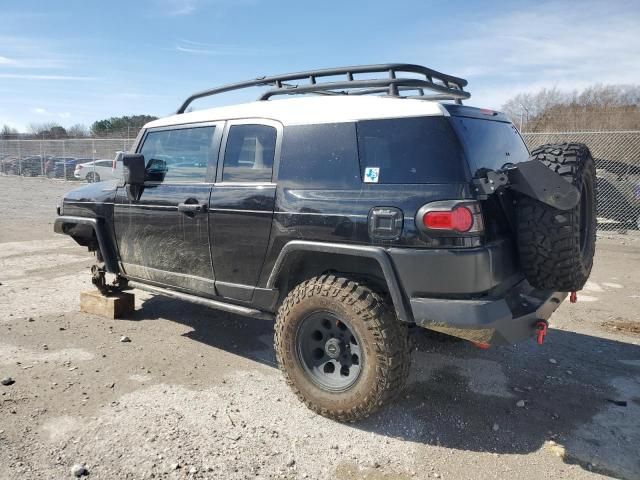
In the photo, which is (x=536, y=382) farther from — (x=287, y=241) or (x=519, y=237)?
(x=287, y=241)

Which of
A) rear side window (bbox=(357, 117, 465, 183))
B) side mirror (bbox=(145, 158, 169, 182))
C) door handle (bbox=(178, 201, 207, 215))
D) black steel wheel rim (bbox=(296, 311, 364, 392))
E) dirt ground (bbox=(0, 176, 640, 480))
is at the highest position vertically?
rear side window (bbox=(357, 117, 465, 183))

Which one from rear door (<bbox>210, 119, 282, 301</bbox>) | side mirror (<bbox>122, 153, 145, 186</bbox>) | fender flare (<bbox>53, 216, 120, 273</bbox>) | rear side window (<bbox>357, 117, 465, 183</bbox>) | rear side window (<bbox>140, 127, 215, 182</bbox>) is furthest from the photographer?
fender flare (<bbox>53, 216, 120, 273</bbox>)

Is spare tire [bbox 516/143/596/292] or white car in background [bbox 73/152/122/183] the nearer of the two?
spare tire [bbox 516/143/596/292]

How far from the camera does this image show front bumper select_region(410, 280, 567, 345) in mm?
2799

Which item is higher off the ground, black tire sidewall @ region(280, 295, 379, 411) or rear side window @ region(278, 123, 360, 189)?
rear side window @ region(278, 123, 360, 189)

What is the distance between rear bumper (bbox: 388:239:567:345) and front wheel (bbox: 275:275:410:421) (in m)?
0.27

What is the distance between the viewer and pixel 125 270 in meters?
4.93

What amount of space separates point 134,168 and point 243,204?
1.37m

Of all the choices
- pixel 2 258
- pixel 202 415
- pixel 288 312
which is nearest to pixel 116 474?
pixel 202 415

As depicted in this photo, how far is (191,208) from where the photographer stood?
3.99 meters

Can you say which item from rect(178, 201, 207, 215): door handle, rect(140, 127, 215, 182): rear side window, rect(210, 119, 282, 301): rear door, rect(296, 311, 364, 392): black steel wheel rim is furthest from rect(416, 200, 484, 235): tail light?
rect(140, 127, 215, 182): rear side window

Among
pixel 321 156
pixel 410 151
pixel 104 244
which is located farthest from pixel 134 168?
pixel 410 151

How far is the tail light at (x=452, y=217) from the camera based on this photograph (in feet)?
9.09

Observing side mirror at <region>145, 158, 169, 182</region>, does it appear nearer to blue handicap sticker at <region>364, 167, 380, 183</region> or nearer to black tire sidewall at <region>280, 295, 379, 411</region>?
black tire sidewall at <region>280, 295, 379, 411</region>
